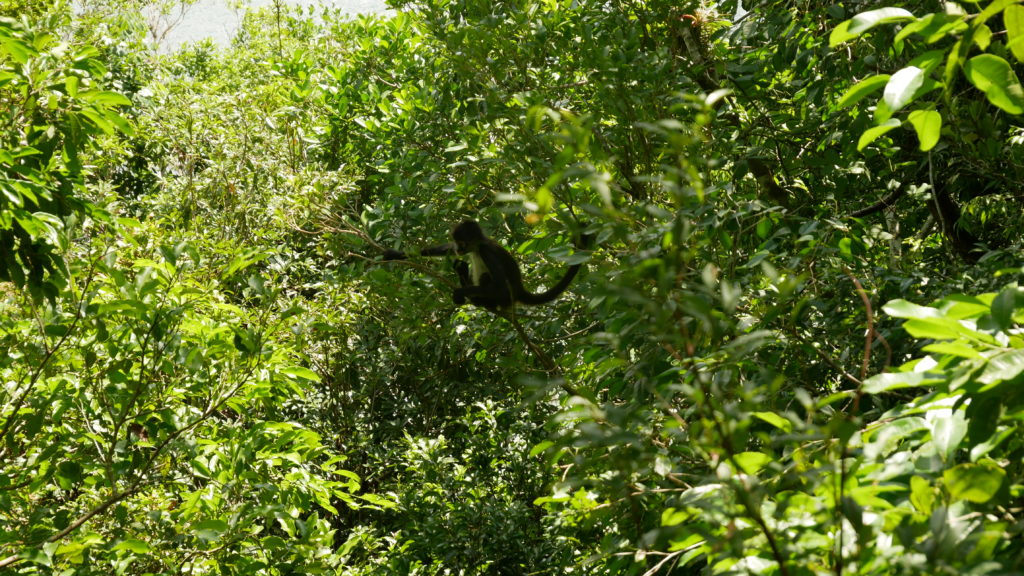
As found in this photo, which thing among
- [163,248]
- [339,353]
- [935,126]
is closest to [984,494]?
[935,126]

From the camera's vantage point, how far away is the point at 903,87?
4.16 feet

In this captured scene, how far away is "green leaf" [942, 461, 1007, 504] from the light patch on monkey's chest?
2765mm

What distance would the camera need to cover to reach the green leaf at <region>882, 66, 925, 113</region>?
124 centimetres

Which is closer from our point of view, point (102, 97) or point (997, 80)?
point (997, 80)

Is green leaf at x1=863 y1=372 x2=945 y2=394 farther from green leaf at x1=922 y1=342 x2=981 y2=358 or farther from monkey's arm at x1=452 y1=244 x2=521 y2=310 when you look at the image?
monkey's arm at x1=452 y1=244 x2=521 y2=310

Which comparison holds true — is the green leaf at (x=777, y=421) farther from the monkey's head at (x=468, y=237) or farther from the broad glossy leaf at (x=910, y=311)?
the monkey's head at (x=468, y=237)

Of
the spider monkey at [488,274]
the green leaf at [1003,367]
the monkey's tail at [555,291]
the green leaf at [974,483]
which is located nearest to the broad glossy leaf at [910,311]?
the green leaf at [1003,367]

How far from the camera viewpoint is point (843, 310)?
9.44ft

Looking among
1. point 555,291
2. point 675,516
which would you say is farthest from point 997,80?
point 555,291

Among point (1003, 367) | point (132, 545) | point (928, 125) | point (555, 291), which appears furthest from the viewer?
point (555, 291)

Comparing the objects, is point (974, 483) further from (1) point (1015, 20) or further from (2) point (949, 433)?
(1) point (1015, 20)

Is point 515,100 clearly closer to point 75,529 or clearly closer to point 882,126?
point 882,126

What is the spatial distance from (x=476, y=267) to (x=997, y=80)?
2.92m

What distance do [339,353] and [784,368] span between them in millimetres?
4665
